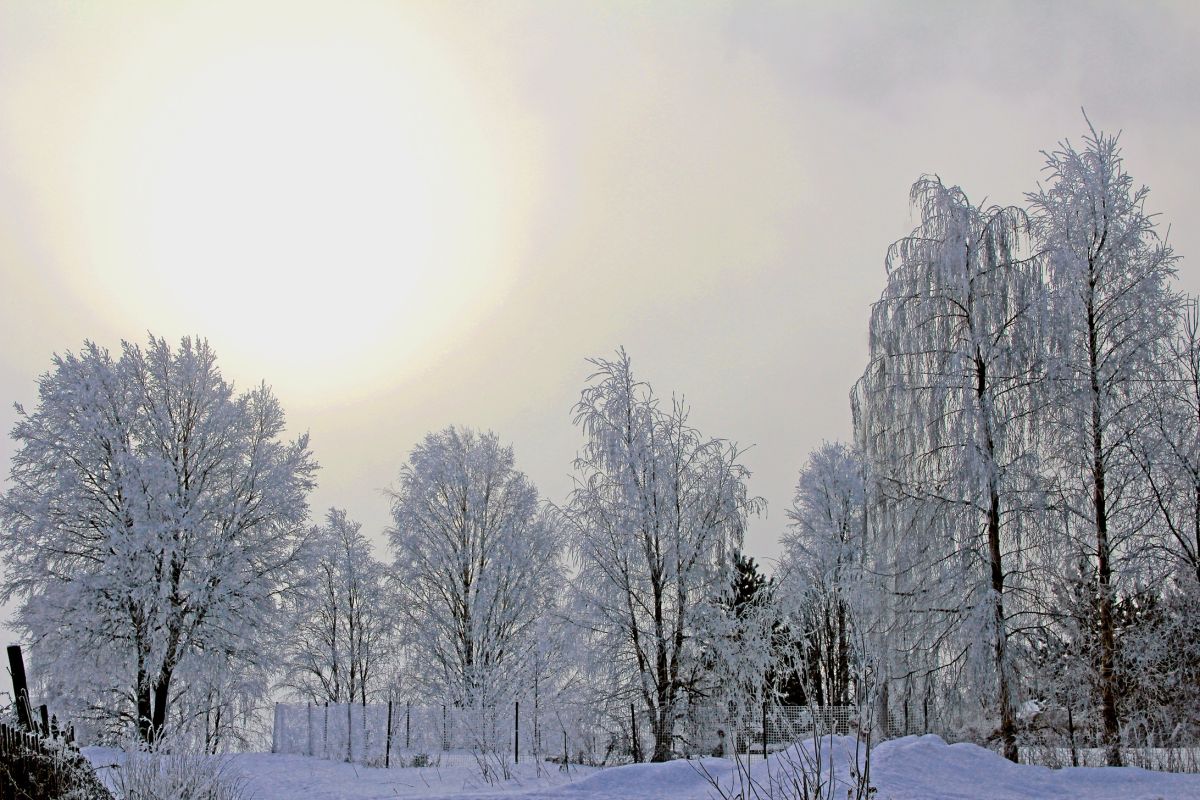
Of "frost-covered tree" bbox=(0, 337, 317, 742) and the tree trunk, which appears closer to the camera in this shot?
the tree trunk

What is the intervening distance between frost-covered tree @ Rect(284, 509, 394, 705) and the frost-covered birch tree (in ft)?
62.6

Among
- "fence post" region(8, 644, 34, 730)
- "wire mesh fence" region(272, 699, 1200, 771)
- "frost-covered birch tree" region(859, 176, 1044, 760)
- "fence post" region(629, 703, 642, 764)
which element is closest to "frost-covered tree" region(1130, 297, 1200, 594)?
"frost-covered birch tree" region(859, 176, 1044, 760)

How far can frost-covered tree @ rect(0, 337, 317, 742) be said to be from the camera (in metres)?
18.7

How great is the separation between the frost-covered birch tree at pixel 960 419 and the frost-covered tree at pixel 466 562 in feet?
39.3

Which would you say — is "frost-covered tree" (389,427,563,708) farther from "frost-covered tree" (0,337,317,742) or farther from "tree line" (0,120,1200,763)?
"frost-covered tree" (0,337,317,742)

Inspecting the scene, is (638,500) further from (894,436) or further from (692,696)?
(894,436)

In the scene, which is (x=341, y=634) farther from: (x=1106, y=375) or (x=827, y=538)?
(x=1106, y=375)

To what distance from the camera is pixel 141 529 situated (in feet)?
61.3

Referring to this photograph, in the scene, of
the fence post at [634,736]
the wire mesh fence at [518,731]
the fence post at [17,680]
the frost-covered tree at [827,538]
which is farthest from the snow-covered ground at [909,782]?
the frost-covered tree at [827,538]

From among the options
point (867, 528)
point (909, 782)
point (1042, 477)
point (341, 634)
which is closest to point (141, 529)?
point (341, 634)

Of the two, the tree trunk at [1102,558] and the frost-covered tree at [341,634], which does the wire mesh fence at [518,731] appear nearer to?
the tree trunk at [1102,558]

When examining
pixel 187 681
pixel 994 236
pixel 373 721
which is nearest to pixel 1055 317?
pixel 994 236

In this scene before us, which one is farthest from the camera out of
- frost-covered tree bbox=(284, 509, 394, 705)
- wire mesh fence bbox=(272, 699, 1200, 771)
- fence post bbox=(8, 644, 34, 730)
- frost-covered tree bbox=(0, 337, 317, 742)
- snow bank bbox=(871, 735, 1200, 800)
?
frost-covered tree bbox=(284, 509, 394, 705)

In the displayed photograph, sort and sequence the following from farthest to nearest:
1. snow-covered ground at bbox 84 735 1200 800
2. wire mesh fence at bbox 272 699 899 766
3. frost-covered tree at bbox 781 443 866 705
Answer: frost-covered tree at bbox 781 443 866 705, wire mesh fence at bbox 272 699 899 766, snow-covered ground at bbox 84 735 1200 800
